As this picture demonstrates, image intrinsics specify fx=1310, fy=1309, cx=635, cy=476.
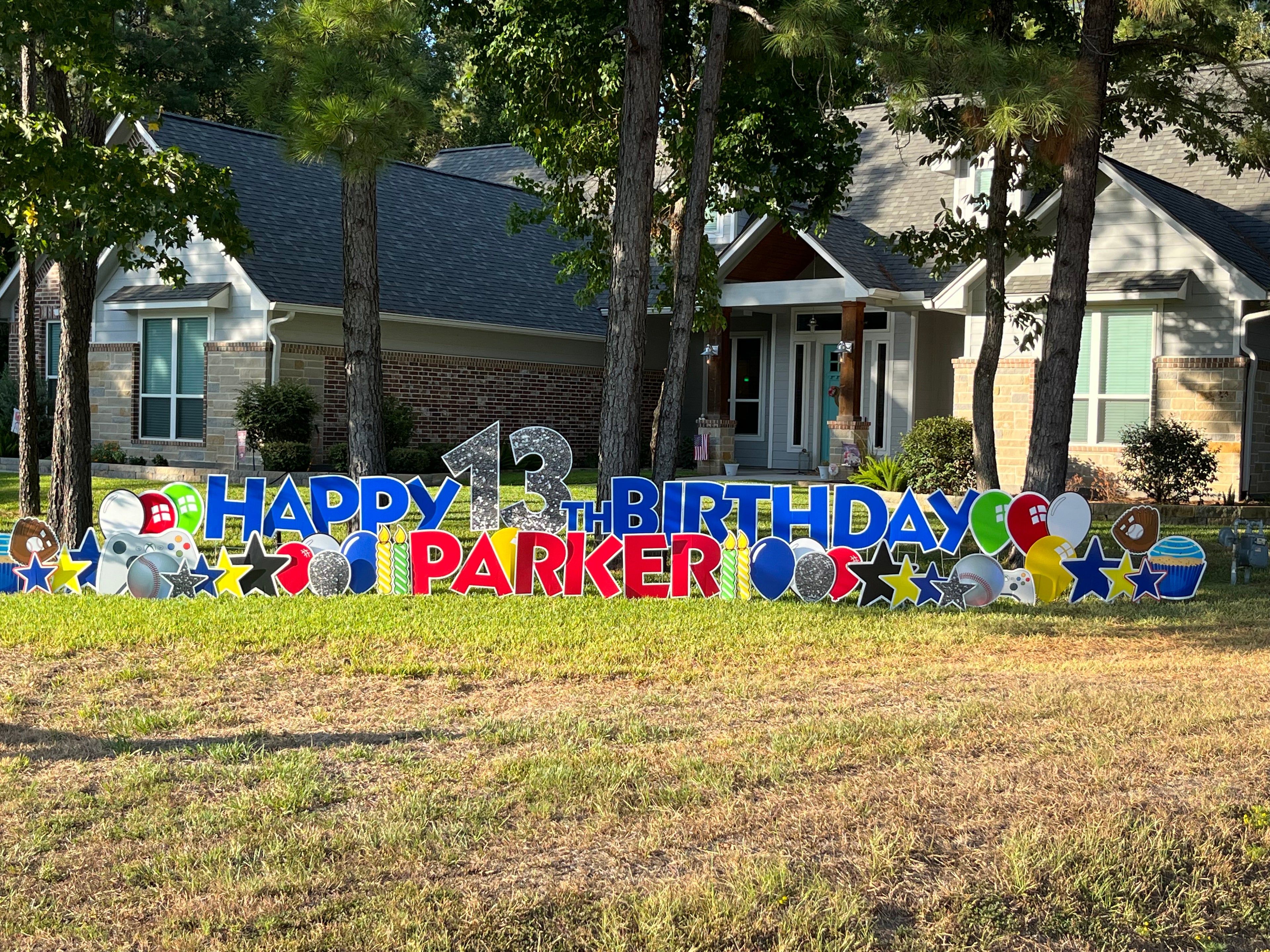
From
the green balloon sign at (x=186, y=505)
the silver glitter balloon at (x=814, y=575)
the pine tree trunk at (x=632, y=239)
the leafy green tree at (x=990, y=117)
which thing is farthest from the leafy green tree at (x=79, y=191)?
the leafy green tree at (x=990, y=117)

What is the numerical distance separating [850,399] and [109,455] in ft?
39.6

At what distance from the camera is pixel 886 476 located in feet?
59.1

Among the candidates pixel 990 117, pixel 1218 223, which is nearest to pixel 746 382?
pixel 1218 223

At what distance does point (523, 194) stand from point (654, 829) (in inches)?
995

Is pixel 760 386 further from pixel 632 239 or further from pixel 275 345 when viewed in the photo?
pixel 632 239

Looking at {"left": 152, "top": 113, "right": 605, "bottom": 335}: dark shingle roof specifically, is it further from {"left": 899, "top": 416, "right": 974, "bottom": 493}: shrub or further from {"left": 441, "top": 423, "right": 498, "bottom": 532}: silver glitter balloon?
{"left": 441, "top": 423, "right": 498, "bottom": 532}: silver glitter balloon

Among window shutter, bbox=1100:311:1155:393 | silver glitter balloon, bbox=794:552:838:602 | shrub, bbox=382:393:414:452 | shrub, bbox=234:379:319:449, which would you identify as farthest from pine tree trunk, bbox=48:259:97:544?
window shutter, bbox=1100:311:1155:393

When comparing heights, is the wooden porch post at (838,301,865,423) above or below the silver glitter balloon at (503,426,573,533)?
above

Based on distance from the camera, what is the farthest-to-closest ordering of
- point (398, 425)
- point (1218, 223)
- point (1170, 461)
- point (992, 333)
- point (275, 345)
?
point (398, 425) → point (275, 345) → point (1218, 223) → point (1170, 461) → point (992, 333)

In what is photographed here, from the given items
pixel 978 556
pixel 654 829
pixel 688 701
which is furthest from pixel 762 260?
pixel 654 829

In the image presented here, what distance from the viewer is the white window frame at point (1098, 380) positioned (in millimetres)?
17672

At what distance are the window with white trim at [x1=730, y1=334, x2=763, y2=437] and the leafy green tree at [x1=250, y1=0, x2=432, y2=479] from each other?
13.3 m

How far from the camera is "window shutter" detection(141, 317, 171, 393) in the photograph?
2152 centimetres

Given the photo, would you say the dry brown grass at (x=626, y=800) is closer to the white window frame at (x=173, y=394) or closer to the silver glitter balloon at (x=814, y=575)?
the silver glitter balloon at (x=814, y=575)
